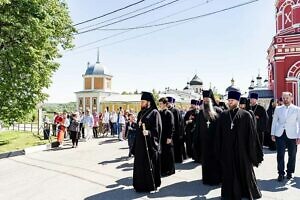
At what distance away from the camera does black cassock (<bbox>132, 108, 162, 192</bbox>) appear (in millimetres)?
7801

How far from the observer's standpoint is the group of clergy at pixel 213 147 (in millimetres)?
6887

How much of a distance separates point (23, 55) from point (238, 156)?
1271 centimetres

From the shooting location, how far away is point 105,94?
7706 cm

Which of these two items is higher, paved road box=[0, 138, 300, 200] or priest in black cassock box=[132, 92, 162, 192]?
priest in black cassock box=[132, 92, 162, 192]

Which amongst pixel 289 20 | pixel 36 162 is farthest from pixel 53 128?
pixel 289 20

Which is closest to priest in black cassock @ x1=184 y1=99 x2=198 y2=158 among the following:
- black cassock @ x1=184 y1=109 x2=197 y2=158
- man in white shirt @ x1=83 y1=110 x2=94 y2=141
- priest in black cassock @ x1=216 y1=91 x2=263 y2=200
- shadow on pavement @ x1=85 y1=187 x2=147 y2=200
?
black cassock @ x1=184 y1=109 x2=197 y2=158

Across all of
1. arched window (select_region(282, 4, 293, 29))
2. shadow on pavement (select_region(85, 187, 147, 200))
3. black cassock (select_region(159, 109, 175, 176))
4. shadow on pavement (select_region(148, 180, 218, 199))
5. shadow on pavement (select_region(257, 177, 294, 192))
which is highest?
arched window (select_region(282, 4, 293, 29))

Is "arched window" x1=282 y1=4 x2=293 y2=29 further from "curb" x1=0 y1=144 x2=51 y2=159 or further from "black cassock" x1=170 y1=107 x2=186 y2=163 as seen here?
"curb" x1=0 y1=144 x2=51 y2=159

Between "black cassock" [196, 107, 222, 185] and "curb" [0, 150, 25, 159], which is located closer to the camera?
"black cassock" [196, 107, 222, 185]

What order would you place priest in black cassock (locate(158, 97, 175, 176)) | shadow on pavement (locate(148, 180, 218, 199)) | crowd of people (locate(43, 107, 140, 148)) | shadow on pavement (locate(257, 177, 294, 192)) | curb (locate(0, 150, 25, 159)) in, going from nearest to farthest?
shadow on pavement (locate(148, 180, 218, 199))
shadow on pavement (locate(257, 177, 294, 192))
priest in black cassock (locate(158, 97, 175, 176))
curb (locate(0, 150, 25, 159))
crowd of people (locate(43, 107, 140, 148))

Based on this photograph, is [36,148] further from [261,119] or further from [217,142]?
[217,142]

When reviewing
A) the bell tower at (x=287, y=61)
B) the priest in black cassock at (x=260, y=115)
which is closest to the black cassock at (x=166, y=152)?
the priest in black cassock at (x=260, y=115)

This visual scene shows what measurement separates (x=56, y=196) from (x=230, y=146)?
A: 148 inches

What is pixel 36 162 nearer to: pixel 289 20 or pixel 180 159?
pixel 180 159
